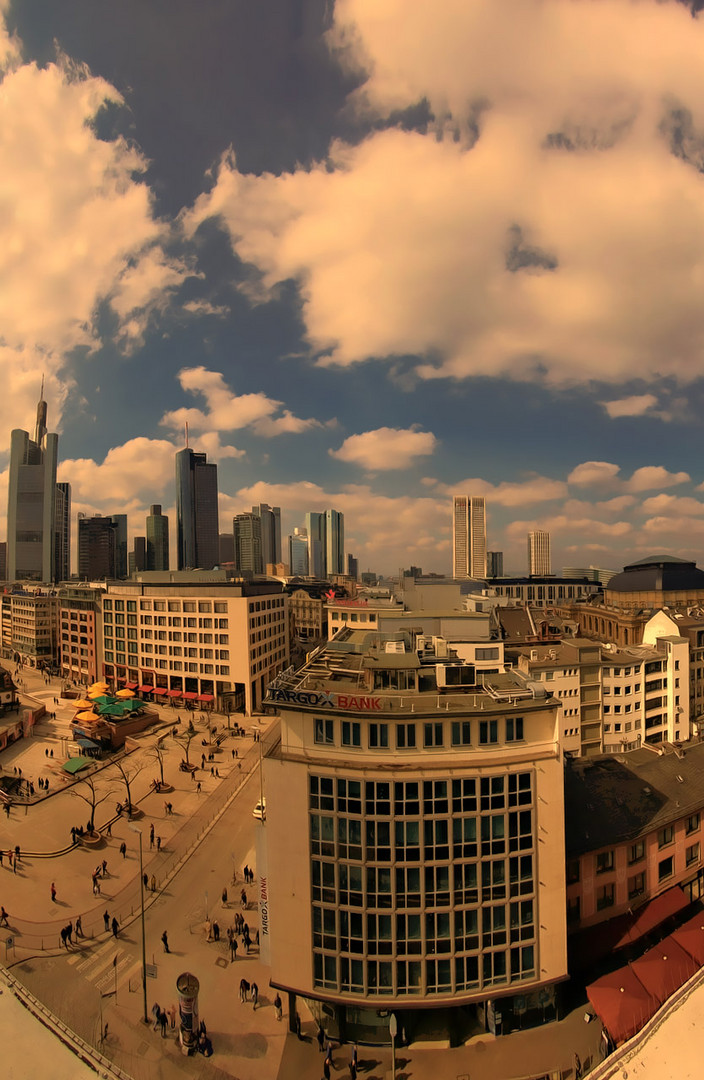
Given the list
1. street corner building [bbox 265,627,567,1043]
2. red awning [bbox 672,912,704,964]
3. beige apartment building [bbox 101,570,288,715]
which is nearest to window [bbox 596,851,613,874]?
red awning [bbox 672,912,704,964]

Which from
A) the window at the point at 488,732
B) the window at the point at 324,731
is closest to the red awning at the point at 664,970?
the window at the point at 488,732

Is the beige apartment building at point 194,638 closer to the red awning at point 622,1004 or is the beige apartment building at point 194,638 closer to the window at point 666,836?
the window at point 666,836

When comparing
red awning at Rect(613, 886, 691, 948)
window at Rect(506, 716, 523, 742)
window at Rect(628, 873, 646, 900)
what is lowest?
red awning at Rect(613, 886, 691, 948)

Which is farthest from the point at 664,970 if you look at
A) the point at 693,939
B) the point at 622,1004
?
the point at 693,939

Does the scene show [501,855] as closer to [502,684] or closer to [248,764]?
[502,684]

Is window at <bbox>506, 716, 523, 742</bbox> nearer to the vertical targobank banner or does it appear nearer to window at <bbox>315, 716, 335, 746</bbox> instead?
window at <bbox>315, 716, 335, 746</bbox>

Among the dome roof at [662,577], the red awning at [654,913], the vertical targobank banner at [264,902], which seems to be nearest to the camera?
the vertical targobank banner at [264,902]
